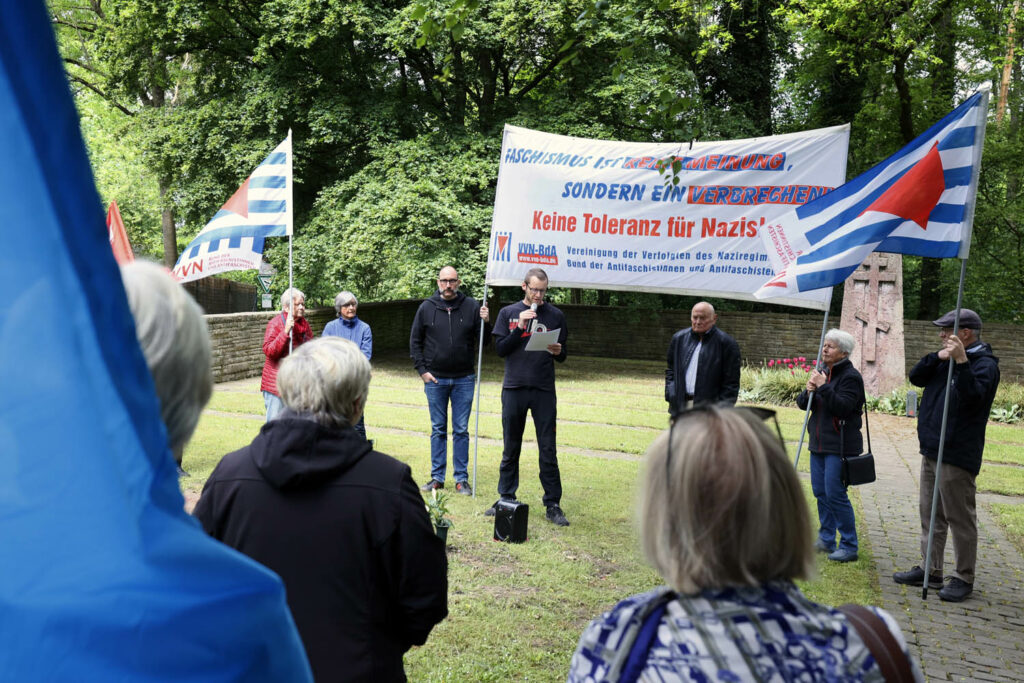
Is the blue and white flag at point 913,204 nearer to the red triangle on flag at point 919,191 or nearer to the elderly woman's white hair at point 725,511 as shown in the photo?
the red triangle on flag at point 919,191

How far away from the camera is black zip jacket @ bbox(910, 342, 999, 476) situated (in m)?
5.78

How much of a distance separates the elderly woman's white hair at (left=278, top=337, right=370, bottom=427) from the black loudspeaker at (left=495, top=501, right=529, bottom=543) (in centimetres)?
422

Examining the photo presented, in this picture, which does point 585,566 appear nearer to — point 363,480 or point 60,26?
point 363,480

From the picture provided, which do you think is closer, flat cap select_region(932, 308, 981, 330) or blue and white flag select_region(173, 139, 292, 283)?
flat cap select_region(932, 308, 981, 330)

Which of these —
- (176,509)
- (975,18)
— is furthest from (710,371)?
(975,18)

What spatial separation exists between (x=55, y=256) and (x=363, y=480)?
59.6 inches

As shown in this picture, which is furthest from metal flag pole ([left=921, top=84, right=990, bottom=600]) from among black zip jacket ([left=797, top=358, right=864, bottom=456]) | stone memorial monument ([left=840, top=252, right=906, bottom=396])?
stone memorial monument ([left=840, top=252, right=906, bottom=396])

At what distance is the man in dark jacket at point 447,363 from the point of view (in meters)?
8.20

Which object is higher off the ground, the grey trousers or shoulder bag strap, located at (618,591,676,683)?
shoulder bag strap, located at (618,591,676,683)

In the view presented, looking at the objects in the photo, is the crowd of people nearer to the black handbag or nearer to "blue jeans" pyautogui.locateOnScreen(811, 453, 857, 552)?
the black handbag

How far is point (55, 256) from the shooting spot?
3.07 ft

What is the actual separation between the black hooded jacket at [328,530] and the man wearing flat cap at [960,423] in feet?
15.9

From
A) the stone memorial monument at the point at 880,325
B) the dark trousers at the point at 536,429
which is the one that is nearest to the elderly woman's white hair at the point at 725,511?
the dark trousers at the point at 536,429

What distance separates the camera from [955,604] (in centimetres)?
591
